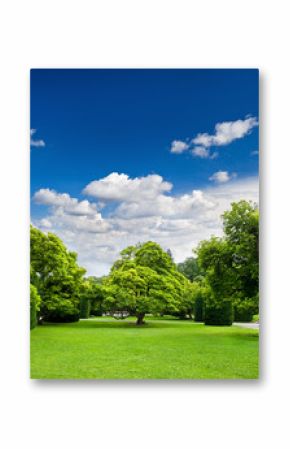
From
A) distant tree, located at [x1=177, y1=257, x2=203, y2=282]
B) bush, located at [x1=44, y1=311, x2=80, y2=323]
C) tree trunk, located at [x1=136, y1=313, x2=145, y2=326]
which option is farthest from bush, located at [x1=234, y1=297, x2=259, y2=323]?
bush, located at [x1=44, y1=311, x2=80, y2=323]

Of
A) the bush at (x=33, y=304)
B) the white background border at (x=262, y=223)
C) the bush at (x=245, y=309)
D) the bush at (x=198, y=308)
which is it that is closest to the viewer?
the white background border at (x=262, y=223)

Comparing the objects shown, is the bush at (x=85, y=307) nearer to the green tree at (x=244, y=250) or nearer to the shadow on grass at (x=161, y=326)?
the shadow on grass at (x=161, y=326)

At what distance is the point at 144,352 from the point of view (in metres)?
4.26

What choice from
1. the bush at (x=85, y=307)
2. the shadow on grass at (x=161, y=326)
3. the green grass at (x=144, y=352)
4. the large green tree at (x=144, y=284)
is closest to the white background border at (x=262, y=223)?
the green grass at (x=144, y=352)

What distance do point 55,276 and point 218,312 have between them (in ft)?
5.84

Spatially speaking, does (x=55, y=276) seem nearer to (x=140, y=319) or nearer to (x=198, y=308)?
(x=140, y=319)

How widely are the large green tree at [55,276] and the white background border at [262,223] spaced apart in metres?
0.17

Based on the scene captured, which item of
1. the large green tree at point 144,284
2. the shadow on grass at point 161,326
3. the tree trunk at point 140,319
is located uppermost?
the large green tree at point 144,284

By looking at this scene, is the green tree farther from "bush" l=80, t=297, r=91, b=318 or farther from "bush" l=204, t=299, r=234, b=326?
"bush" l=80, t=297, r=91, b=318

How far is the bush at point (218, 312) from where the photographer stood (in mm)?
4402

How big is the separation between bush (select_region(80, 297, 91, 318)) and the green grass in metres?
0.14

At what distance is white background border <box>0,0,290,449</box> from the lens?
13.3ft

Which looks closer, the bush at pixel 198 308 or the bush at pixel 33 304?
the bush at pixel 33 304

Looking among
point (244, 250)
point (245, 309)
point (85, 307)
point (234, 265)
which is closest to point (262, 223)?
point (244, 250)
